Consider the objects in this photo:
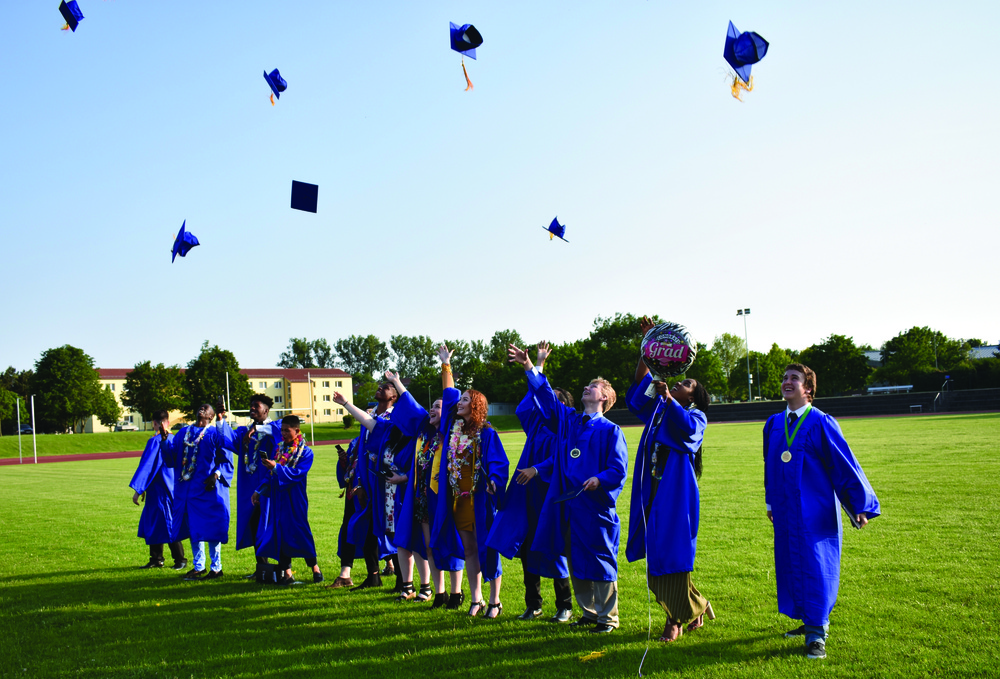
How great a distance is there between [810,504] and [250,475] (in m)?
6.59

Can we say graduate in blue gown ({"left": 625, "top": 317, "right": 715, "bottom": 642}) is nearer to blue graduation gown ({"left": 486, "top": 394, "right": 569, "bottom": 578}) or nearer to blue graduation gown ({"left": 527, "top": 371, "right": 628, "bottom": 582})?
blue graduation gown ({"left": 527, "top": 371, "right": 628, "bottom": 582})

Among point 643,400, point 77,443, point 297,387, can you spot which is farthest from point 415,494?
point 297,387

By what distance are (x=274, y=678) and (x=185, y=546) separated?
24.4 feet

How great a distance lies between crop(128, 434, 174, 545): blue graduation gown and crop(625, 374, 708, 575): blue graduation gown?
659 centimetres

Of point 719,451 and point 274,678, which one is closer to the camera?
point 274,678

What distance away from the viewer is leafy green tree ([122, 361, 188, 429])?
7569 centimetres

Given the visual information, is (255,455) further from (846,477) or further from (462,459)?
(846,477)

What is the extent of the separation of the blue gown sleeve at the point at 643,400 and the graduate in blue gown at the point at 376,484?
260 centimetres

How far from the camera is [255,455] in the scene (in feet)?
29.8

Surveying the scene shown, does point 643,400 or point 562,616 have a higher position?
point 643,400

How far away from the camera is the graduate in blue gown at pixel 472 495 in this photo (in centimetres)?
671

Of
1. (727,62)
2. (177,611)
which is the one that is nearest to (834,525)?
(727,62)

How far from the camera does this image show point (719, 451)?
24.5 meters

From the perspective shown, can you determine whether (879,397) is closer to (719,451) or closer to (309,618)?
(719,451)
